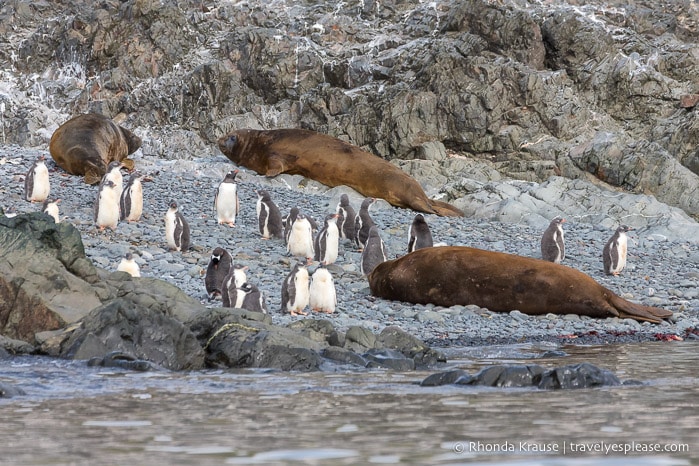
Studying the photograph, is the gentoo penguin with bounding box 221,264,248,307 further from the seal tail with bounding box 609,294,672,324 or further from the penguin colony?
the seal tail with bounding box 609,294,672,324

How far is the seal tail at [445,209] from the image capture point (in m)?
17.8

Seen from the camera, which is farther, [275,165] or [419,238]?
[275,165]

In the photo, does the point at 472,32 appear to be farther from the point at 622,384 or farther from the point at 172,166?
the point at 622,384

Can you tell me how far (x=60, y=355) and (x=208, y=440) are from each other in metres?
3.71

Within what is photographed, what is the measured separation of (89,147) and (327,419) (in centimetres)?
1368

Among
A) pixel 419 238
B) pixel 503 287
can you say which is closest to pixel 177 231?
pixel 419 238

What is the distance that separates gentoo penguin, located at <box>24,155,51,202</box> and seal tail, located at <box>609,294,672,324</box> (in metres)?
8.60

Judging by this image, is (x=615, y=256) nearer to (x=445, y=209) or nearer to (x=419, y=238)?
(x=419, y=238)

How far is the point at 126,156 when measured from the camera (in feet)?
62.8

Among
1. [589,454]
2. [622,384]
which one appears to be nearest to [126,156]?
[622,384]

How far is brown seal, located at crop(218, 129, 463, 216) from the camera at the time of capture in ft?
→ 60.2

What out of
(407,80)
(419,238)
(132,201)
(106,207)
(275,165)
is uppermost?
(407,80)

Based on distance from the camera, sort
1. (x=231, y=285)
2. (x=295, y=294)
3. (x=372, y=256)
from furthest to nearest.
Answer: (x=372, y=256)
(x=295, y=294)
(x=231, y=285)

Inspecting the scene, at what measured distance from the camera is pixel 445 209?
59.4 feet
